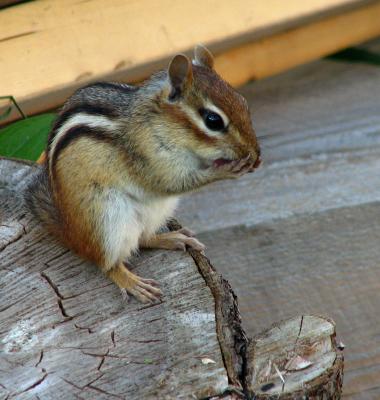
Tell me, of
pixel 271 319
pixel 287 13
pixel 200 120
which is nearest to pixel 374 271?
pixel 271 319

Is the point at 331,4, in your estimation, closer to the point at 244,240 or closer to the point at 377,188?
the point at 377,188

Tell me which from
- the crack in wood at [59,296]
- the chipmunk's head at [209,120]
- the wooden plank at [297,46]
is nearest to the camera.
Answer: the crack in wood at [59,296]

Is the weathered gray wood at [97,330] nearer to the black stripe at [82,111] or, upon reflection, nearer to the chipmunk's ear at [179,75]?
the black stripe at [82,111]

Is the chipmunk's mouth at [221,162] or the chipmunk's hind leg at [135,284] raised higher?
the chipmunk's mouth at [221,162]

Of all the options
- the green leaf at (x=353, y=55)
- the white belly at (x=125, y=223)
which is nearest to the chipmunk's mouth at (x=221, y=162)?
the white belly at (x=125, y=223)

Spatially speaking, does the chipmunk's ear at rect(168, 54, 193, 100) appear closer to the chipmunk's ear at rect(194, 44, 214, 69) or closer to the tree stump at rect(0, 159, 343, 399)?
the chipmunk's ear at rect(194, 44, 214, 69)

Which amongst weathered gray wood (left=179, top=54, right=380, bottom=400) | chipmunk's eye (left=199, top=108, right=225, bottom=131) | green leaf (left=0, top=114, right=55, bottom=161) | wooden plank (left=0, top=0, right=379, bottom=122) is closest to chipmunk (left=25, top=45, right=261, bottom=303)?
chipmunk's eye (left=199, top=108, right=225, bottom=131)

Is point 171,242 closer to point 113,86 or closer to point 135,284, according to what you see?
point 135,284
